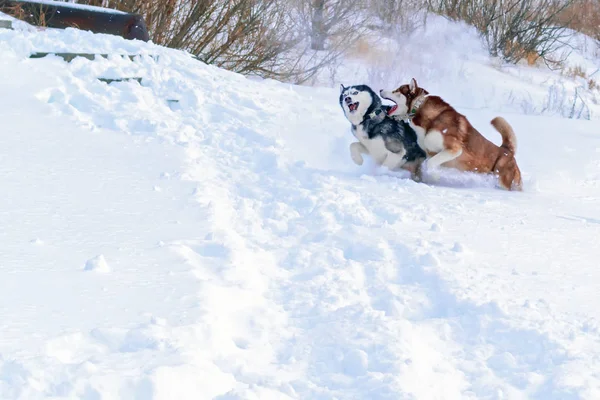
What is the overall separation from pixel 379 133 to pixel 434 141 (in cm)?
42

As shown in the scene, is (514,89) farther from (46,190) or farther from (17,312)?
(17,312)

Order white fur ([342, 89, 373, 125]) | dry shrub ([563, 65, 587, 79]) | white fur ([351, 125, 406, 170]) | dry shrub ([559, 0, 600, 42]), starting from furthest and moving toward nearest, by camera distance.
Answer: dry shrub ([559, 0, 600, 42]) → dry shrub ([563, 65, 587, 79]) → white fur ([351, 125, 406, 170]) → white fur ([342, 89, 373, 125])

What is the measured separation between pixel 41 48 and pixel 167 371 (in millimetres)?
5407

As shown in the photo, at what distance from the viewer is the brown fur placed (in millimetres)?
6074

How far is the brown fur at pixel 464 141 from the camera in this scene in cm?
607

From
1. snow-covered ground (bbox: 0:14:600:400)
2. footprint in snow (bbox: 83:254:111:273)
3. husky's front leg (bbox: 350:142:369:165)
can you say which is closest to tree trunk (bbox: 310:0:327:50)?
snow-covered ground (bbox: 0:14:600:400)

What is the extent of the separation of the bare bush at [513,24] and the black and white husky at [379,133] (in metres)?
12.0

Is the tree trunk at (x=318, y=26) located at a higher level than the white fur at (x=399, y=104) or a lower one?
lower

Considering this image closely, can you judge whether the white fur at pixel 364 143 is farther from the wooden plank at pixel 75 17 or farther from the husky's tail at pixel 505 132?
the wooden plank at pixel 75 17

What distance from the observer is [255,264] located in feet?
12.7

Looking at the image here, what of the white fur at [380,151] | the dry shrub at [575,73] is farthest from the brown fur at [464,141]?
the dry shrub at [575,73]

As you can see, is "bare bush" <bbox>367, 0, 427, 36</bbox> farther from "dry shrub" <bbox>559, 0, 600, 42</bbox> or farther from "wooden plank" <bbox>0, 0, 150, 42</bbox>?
"wooden plank" <bbox>0, 0, 150, 42</bbox>

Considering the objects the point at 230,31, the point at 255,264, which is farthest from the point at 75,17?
the point at 255,264

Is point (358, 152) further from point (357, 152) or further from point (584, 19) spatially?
point (584, 19)
